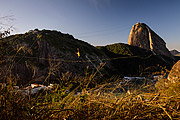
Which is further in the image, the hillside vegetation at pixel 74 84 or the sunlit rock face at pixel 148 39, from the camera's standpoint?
the sunlit rock face at pixel 148 39

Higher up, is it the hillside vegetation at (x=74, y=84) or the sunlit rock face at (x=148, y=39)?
the sunlit rock face at (x=148, y=39)

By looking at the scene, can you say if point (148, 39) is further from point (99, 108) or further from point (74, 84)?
point (99, 108)

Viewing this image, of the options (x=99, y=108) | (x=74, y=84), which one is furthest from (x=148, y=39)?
(x=99, y=108)

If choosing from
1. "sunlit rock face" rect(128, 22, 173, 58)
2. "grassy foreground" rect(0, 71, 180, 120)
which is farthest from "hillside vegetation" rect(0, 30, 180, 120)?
"sunlit rock face" rect(128, 22, 173, 58)

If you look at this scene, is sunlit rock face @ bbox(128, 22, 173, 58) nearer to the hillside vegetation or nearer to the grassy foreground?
the hillside vegetation

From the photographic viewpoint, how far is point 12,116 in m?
0.69

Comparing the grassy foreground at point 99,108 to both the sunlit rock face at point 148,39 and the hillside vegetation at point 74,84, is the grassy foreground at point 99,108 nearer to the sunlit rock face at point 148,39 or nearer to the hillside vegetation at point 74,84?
the hillside vegetation at point 74,84

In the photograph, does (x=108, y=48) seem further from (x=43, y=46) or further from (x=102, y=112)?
(x=102, y=112)

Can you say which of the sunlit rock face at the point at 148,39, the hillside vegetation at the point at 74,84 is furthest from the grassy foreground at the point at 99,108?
the sunlit rock face at the point at 148,39

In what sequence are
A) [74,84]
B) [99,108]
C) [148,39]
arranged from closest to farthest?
[99,108]
[74,84]
[148,39]

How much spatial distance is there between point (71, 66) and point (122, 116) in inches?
556

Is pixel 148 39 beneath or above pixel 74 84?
above

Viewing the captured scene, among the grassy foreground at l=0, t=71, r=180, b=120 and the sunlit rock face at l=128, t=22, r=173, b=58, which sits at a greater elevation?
the sunlit rock face at l=128, t=22, r=173, b=58

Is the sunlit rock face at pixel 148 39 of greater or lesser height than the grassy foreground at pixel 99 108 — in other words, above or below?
above
